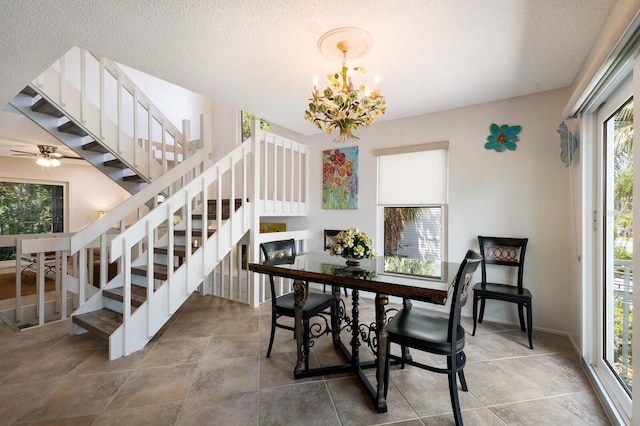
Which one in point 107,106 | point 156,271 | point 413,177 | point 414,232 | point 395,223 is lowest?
point 156,271

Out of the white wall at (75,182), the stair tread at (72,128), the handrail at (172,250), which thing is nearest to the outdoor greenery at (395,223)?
the handrail at (172,250)

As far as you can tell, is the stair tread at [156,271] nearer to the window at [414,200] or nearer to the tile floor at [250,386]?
the tile floor at [250,386]

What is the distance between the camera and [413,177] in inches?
144

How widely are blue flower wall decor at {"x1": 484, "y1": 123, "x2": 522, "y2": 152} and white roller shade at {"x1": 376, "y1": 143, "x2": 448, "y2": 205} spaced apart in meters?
0.48

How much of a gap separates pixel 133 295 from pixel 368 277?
246cm

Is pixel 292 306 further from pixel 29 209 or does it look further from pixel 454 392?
pixel 29 209

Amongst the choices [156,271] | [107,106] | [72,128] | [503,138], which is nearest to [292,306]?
[156,271]

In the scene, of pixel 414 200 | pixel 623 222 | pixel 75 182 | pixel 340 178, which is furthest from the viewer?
pixel 75 182

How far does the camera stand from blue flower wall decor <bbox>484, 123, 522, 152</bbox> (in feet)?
9.84

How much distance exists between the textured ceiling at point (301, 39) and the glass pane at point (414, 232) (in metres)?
1.52

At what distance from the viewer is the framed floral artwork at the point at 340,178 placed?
4094 mm

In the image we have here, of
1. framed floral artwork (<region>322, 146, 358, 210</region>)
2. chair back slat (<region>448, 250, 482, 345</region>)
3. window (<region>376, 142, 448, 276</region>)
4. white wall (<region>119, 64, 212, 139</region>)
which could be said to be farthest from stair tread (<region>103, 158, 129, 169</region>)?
chair back slat (<region>448, 250, 482, 345</region>)

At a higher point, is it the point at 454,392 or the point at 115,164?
the point at 115,164

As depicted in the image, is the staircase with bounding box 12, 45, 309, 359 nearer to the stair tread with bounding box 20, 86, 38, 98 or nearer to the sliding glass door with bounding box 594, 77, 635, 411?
the stair tread with bounding box 20, 86, 38, 98
